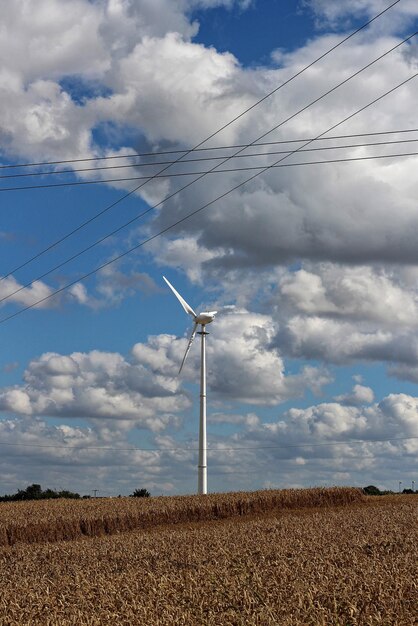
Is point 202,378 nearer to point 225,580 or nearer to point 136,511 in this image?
point 136,511

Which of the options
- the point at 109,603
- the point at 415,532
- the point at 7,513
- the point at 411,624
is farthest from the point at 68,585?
the point at 7,513

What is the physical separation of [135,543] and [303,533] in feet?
17.5

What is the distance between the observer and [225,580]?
15.4 meters

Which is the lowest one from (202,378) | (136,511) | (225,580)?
(225,580)

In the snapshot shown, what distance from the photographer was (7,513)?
42.7 m

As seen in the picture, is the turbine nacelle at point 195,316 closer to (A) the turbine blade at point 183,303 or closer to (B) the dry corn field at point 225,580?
(A) the turbine blade at point 183,303

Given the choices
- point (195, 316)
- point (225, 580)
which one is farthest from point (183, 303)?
point (225, 580)

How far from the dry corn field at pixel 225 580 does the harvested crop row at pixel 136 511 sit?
35.3 feet

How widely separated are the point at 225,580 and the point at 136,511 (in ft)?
91.5

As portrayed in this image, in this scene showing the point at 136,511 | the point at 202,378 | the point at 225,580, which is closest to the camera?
the point at 225,580

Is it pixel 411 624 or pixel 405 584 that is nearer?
pixel 411 624

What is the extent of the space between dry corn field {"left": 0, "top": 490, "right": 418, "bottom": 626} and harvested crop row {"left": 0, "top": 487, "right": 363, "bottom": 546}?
10.8 meters

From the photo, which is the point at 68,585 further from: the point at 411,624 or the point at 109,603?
the point at 411,624

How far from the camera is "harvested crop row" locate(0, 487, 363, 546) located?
127 feet
